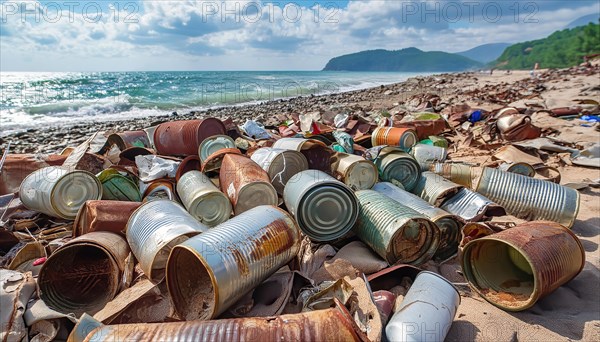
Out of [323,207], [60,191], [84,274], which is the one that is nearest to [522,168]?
[323,207]

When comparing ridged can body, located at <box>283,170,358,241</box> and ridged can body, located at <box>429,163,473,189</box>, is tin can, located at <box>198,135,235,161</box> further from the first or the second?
ridged can body, located at <box>429,163,473,189</box>

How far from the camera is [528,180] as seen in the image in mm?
3453

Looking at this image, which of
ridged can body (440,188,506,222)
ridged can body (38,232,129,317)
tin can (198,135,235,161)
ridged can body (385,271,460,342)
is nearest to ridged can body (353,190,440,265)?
ridged can body (385,271,460,342)

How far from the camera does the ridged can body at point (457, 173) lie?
377cm

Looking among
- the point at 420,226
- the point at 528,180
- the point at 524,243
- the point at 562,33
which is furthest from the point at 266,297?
the point at 562,33

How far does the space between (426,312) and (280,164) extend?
2.00 meters

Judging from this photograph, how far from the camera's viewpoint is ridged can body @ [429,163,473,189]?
3.77 metres

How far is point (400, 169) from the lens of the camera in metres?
3.80

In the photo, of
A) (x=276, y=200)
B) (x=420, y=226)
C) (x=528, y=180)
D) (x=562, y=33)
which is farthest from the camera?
(x=562, y=33)

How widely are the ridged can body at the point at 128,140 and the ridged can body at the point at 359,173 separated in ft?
10.1

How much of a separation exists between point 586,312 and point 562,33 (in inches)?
3676

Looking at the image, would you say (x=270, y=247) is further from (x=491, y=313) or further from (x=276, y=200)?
(x=491, y=313)

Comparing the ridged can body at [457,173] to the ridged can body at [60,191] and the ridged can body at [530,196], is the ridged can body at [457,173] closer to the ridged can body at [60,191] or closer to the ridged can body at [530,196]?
the ridged can body at [530,196]

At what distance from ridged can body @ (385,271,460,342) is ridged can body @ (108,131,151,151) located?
13.9 feet
